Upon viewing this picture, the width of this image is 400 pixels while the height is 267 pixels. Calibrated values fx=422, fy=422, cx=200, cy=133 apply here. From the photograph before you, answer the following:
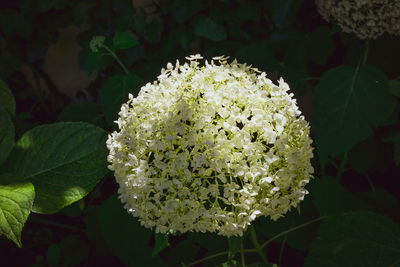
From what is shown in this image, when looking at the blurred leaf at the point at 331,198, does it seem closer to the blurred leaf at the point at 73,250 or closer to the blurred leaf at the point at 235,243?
the blurred leaf at the point at 235,243

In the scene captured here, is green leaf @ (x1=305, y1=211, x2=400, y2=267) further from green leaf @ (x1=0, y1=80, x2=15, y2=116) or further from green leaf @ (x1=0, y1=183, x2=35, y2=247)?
green leaf @ (x1=0, y1=80, x2=15, y2=116)

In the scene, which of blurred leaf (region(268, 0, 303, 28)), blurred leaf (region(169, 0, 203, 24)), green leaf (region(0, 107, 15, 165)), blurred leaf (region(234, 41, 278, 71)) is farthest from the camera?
blurred leaf (region(169, 0, 203, 24))

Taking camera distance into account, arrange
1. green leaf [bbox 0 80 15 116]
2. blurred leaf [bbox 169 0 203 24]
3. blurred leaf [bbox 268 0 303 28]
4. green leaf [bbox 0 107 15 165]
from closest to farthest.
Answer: green leaf [bbox 0 107 15 165], green leaf [bbox 0 80 15 116], blurred leaf [bbox 268 0 303 28], blurred leaf [bbox 169 0 203 24]

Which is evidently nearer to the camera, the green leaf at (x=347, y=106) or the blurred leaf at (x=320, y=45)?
the green leaf at (x=347, y=106)

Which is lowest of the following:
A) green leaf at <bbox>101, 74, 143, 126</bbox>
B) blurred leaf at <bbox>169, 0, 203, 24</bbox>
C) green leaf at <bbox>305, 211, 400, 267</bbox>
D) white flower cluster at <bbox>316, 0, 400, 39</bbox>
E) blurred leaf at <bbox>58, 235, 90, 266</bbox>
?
blurred leaf at <bbox>58, 235, 90, 266</bbox>

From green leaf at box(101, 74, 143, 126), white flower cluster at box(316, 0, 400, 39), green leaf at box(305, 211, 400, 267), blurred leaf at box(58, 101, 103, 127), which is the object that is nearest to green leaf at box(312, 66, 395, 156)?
white flower cluster at box(316, 0, 400, 39)

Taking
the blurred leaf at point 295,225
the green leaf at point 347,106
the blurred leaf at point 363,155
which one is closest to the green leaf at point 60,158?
the blurred leaf at point 295,225
